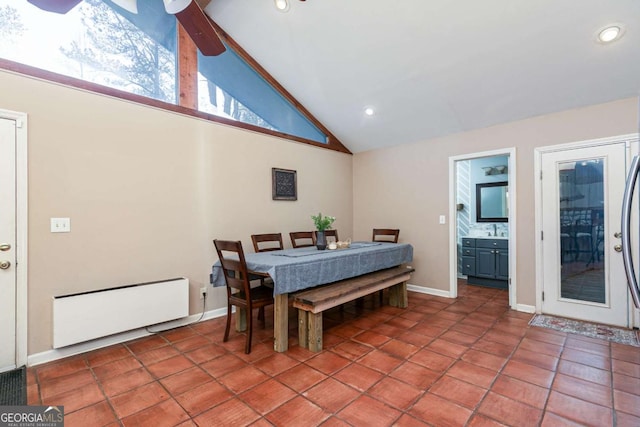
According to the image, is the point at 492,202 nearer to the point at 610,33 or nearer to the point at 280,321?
the point at 610,33

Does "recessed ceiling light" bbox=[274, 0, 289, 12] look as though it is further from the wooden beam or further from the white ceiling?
the wooden beam

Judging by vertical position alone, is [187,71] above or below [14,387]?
above

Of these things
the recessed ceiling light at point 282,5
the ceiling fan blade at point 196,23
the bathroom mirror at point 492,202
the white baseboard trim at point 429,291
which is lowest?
the white baseboard trim at point 429,291

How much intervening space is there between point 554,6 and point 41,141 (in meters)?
4.31

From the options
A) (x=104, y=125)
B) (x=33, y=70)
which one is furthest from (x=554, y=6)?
(x=33, y=70)

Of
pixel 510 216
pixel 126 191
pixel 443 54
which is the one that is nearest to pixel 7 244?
pixel 126 191

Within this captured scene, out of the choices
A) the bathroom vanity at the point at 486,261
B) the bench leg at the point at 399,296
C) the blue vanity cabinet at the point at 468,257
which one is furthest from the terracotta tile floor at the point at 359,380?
the blue vanity cabinet at the point at 468,257

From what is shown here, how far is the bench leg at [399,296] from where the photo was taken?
151 inches

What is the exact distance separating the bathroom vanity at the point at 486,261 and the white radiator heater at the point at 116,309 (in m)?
4.44

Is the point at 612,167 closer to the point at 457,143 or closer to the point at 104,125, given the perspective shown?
the point at 457,143

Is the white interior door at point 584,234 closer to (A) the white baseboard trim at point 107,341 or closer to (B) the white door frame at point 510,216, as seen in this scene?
(B) the white door frame at point 510,216

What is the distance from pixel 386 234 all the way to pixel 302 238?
4.19 ft

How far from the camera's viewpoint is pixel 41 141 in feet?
8.17

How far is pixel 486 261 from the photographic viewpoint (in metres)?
4.99
